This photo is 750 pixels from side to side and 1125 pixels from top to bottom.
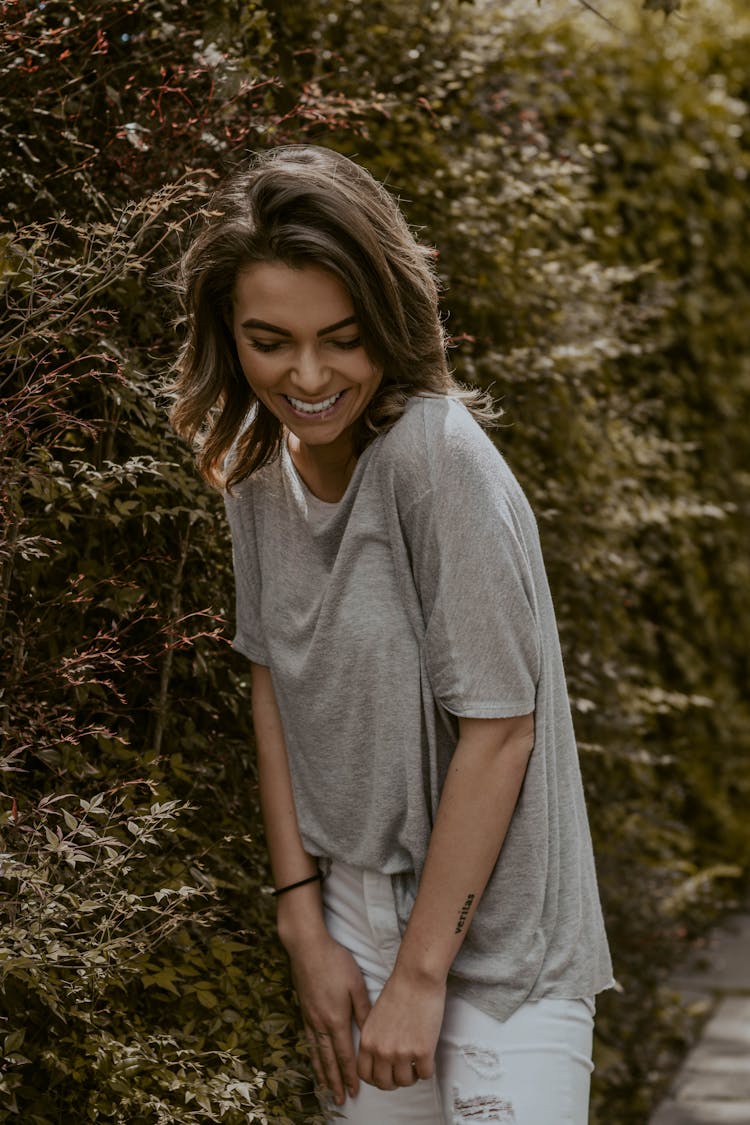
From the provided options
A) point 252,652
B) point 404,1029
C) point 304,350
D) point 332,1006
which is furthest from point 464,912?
point 304,350

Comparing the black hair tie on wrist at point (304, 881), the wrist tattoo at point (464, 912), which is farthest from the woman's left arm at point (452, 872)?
the black hair tie on wrist at point (304, 881)

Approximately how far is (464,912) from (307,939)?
0.31 m

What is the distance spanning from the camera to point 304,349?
1.96 meters

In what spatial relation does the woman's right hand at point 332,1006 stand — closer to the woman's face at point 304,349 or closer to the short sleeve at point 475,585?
the short sleeve at point 475,585

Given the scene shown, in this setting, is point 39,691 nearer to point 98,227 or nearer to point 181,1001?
point 181,1001

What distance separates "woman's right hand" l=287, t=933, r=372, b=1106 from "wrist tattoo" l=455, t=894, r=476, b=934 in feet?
0.75

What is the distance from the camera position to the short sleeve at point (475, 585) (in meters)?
1.86

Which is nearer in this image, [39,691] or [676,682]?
[39,691]

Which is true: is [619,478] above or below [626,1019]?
above

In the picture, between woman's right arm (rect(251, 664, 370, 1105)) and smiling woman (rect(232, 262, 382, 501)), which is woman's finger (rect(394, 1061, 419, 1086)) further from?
smiling woman (rect(232, 262, 382, 501))

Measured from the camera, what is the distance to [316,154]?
6.56ft

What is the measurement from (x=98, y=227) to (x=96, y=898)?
3.06 feet

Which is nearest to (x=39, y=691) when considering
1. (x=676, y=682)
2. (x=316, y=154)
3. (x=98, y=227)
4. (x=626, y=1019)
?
(x=98, y=227)

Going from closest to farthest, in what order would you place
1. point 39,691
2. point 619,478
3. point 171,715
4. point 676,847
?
point 39,691 → point 171,715 → point 619,478 → point 676,847
